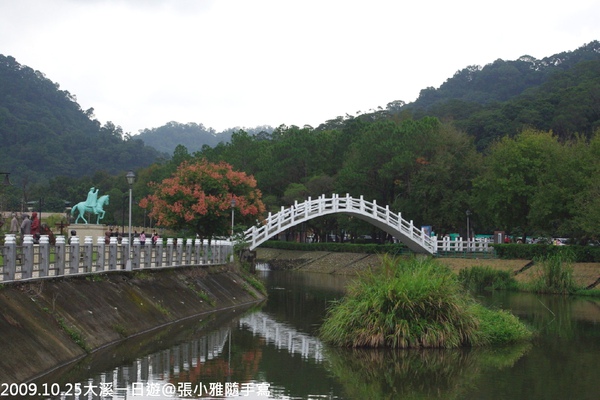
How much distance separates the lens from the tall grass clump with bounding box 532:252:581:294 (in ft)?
121

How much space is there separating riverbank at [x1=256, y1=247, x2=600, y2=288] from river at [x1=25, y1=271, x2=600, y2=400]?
59.0 ft

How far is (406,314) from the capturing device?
18.3 metres

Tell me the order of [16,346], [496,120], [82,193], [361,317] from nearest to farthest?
[16,346] < [361,317] < [496,120] < [82,193]

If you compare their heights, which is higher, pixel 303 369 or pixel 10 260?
pixel 10 260

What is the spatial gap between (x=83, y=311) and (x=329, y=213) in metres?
31.6

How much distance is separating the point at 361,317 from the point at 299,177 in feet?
189

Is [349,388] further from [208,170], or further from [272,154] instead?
[272,154]

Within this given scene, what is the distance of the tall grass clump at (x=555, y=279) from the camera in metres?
37.0

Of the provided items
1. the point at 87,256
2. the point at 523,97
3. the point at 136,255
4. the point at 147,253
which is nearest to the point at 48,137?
the point at 523,97

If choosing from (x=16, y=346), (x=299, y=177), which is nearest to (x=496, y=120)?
(x=299, y=177)

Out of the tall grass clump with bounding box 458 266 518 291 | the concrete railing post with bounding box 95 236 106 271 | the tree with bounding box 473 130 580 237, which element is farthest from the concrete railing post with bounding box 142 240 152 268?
the tree with bounding box 473 130 580 237

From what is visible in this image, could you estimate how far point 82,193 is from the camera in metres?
92.4

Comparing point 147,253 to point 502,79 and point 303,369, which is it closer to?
point 303,369

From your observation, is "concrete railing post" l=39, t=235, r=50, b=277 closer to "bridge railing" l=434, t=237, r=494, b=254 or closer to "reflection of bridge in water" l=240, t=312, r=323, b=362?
"reflection of bridge in water" l=240, t=312, r=323, b=362
